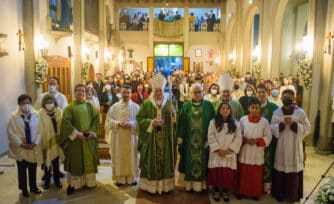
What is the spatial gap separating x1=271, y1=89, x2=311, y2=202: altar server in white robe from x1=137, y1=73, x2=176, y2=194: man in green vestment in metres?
1.69

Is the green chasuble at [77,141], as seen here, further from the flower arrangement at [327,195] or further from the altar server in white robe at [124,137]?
the flower arrangement at [327,195]

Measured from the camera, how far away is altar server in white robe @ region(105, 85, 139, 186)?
18.8 feet

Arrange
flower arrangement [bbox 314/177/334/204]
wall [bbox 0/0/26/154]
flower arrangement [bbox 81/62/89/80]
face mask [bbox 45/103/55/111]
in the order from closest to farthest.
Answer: flower arrangement [bbox 314/177/334/204]
face mask [bbox 45/103/55/111]
wall [bbox 0/0/26/154]
flower arrangement [bbox 81/62/89/80]

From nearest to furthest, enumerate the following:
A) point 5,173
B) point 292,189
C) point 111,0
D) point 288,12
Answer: point 292,189
point 5,173
point 288,12
point 111,0

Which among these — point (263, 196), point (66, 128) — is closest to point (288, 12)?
point (263, 196)

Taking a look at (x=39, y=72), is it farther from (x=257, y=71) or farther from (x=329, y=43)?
(x=257, y=71)

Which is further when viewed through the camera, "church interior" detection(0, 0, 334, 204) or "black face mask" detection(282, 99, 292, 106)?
"church interior" detection(0, 0, 334, 204)

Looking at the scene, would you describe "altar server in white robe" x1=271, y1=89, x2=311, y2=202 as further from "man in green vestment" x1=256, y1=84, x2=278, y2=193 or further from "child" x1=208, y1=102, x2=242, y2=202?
"child" x1=208, y1=102, x2=242, y2=202

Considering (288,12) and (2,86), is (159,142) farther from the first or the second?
(288,12)

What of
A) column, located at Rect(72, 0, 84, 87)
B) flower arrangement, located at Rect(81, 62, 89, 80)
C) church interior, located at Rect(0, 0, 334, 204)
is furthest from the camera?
flower arrangement, located at Rect(81, 62, 89, 80)

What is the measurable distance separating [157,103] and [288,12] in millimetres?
13430

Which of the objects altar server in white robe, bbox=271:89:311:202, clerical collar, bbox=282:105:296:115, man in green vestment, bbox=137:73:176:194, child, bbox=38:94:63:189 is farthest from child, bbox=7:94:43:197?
clerical collar, bbox=282:105:296:115

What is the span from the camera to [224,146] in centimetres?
507

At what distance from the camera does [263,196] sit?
5.39 m
